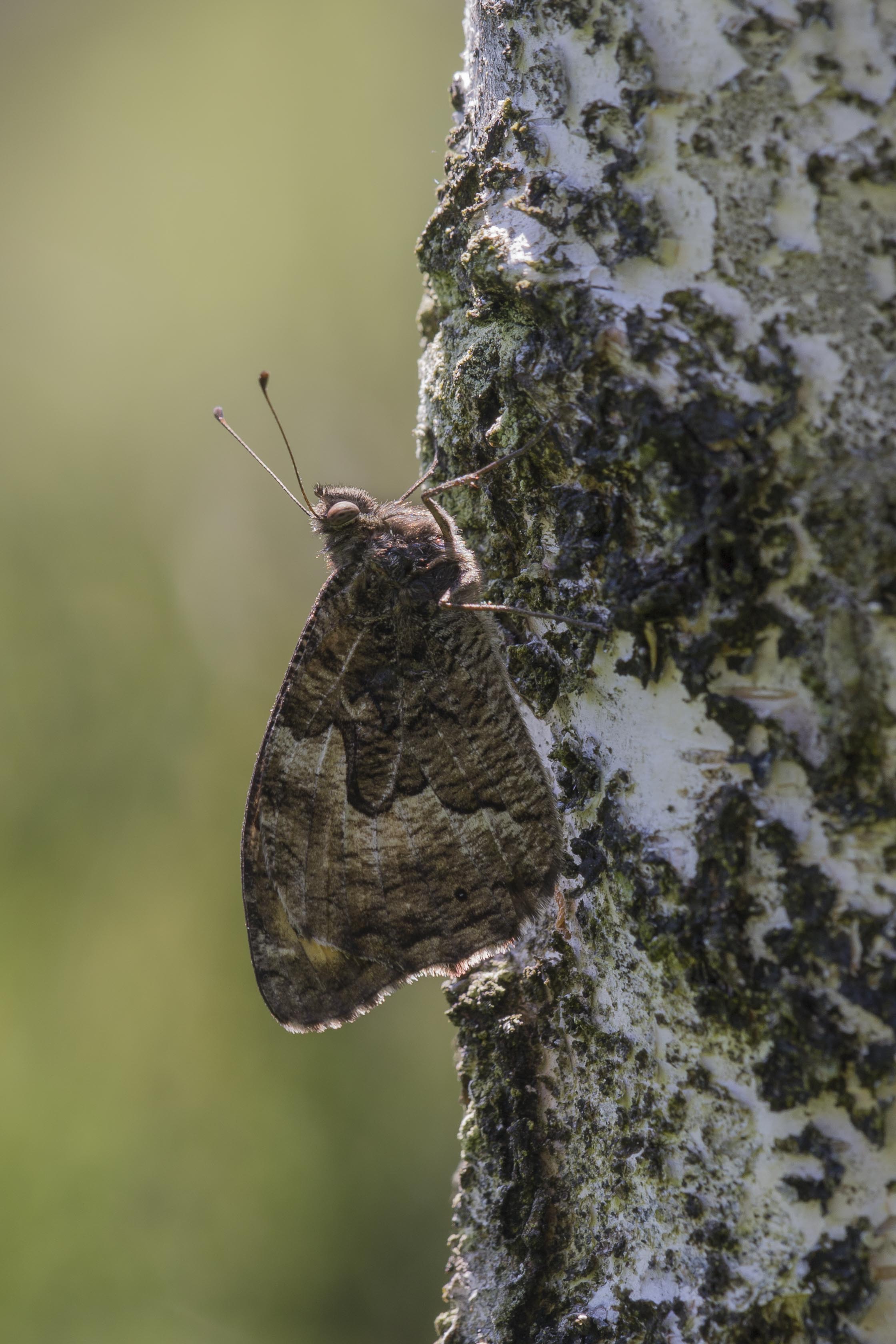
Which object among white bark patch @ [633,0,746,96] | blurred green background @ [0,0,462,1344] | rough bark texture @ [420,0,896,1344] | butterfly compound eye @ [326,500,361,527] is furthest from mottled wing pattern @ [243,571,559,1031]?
blurred green background @ [0,0,462,1344]

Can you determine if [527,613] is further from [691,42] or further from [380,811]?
[691,42]

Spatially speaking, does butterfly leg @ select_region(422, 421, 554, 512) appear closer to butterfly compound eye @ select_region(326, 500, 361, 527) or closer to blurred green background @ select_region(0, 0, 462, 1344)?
butterfly compound eye @ select_region(326, 500, 361, 527)

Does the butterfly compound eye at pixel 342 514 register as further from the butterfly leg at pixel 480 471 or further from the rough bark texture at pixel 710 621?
the rough bark texture at pixel 710 621

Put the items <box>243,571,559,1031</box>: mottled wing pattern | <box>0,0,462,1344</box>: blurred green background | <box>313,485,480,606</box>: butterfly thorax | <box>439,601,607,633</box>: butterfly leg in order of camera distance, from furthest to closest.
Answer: <box>0,0,462,1344</box>: blurred green background, <box>313,485,480,606</box>: butterfly thorax, <box>243,571,559,1031</box>: mottled wing pattern, <box>439,601,607,633</box>: butterfly leg

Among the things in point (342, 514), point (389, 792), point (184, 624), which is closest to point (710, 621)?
point (389, 792)

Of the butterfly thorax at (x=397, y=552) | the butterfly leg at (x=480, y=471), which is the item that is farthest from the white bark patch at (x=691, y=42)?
the butterfly thorax at (x=397, y=552)

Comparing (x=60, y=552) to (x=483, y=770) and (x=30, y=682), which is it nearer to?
(x=30, y=682)
